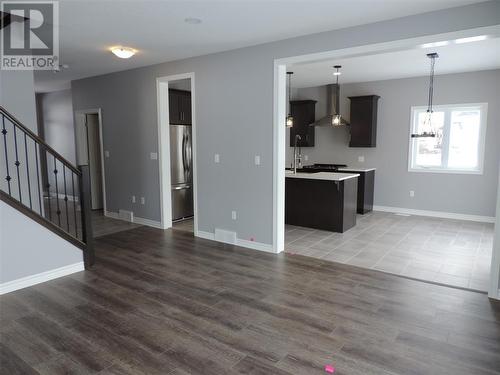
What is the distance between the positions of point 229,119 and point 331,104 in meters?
3.57

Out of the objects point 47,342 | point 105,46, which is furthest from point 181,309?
point 105,46

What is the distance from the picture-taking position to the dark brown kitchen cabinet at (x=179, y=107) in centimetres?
621

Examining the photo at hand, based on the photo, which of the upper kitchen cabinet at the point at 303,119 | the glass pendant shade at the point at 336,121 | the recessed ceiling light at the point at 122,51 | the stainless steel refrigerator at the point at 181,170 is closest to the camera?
the recessed ceiling light at the point at 122,51

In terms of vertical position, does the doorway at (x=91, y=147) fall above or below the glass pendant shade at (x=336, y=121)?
below

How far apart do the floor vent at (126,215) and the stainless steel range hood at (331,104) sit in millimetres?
4207

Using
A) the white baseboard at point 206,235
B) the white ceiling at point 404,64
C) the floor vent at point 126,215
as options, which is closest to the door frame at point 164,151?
the white baseboard at point 206,235

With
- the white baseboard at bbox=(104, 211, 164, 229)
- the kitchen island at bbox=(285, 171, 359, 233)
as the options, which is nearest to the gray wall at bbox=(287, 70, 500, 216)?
the kitchen island at bbox=(285, 171, 359, 233)

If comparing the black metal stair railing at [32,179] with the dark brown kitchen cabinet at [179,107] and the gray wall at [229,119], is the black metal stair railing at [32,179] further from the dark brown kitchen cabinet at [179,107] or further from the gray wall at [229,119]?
the dark brown kitchen cabinet at [179,107]

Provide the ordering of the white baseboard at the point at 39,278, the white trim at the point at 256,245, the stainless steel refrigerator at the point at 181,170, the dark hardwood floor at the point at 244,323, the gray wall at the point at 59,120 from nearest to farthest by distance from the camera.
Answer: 1. the dark hardwood floor at the point at 244,323
2. the white baseboard at the point at 39,278
3. the white trim at the point at 256,245
4. the stainless steel refrigerator at the point at 181,170
5. the gray wall at the point at 59,120

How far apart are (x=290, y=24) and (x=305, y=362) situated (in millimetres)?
3156

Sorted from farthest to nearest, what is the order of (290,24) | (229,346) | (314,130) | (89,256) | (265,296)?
1. (314,130)
2. (89,256)
3. (290,24)
4. (265,296)
5. (229,346)

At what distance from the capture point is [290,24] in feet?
11.9

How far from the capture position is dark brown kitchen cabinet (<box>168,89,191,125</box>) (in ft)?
20.4

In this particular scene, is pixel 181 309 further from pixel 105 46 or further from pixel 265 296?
pixel 105 46
